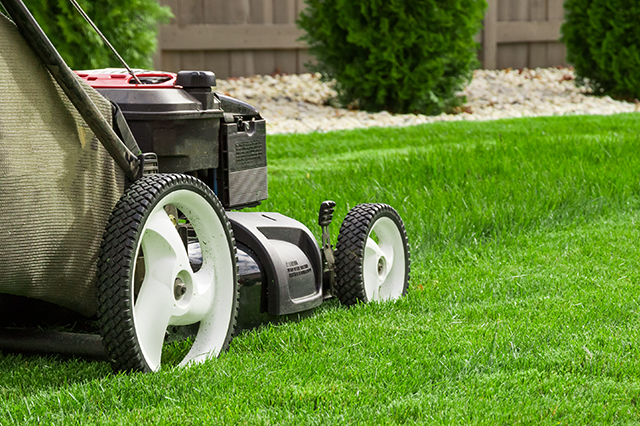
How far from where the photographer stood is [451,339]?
2.60 meters

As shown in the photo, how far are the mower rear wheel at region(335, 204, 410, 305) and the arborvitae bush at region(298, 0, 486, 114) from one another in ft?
19.4

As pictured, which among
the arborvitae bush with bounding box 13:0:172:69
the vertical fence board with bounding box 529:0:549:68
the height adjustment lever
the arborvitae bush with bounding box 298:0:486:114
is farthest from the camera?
Result: the vertical fence board with bounding box 529:0:549:68

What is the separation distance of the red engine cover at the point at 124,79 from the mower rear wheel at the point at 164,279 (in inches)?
16.7

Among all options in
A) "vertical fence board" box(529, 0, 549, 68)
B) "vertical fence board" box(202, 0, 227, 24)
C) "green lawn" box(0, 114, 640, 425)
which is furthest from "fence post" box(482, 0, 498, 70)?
"green lawn" box(0, 114, 640, 425)

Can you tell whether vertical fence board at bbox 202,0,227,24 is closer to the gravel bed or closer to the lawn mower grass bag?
the gravel bed

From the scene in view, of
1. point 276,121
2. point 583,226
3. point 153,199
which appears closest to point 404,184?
point 583,226

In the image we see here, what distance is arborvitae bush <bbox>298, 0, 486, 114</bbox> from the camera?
8.88 m

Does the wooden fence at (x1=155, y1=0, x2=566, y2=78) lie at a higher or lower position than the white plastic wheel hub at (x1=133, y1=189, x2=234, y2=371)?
higher

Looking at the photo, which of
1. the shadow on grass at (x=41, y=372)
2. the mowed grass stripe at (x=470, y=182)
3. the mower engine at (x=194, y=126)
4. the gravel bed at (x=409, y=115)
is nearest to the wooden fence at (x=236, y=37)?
the gravel bed at (x=409, y=115)

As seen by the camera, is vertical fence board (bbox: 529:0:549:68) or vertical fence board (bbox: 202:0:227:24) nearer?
vertical fence board (bbox: 202:0:227:24)

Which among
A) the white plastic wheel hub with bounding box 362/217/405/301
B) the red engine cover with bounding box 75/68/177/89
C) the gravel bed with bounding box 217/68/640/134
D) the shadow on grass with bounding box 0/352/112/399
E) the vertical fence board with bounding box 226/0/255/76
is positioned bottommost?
the shadow on grass with bounding box 0/352/112/399

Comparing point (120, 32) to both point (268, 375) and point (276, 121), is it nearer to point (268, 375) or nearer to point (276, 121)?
point (276, 121)

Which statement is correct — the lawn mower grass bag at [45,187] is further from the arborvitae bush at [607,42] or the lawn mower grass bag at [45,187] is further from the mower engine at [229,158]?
the arborvitae bush at [607,42]

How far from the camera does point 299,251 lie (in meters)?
2.88
